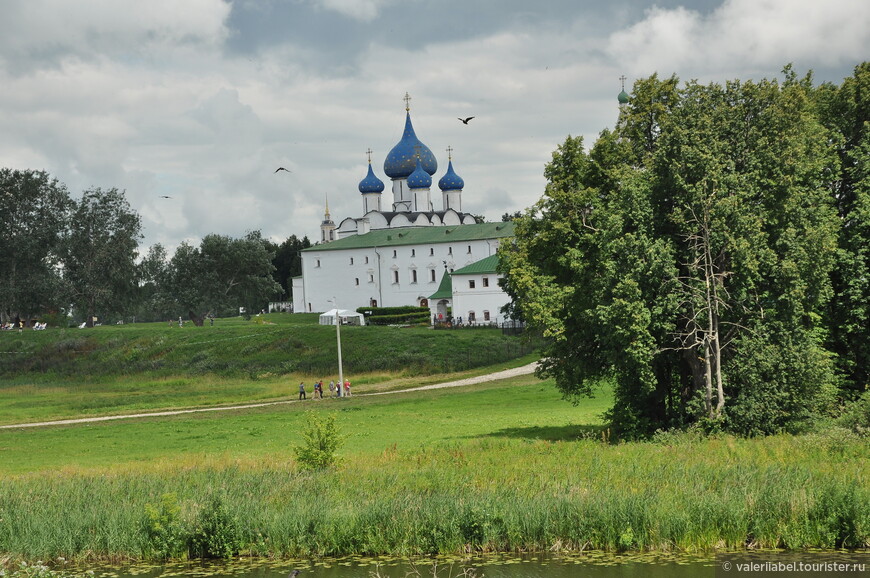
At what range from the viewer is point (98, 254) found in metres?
81.8

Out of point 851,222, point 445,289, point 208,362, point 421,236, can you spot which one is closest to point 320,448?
point 851,222

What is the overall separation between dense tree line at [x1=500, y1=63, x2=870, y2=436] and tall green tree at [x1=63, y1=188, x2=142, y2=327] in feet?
200

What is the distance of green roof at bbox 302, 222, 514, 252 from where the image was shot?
9650 cm

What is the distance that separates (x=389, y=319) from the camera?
284 ft

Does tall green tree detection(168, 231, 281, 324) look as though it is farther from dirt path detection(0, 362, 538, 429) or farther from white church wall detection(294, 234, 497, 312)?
dirt path detection(0, 362, 538, 429)

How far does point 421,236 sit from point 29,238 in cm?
3723

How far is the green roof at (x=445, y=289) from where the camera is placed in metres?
88.6

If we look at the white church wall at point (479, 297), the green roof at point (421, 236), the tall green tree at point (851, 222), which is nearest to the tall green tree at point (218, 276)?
the green roof at point (421, 236)

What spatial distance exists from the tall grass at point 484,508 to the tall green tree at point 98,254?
64.4m

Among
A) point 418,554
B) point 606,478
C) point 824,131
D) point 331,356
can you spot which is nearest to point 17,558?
point 418,554

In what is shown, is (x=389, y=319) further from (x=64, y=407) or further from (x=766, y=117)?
(x=766, y=117)

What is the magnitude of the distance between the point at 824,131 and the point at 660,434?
9170mm

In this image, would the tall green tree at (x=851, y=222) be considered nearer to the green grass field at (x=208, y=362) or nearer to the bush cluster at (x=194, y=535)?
the bush cluster at (x=194, y=535)

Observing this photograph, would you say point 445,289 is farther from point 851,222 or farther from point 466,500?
point 466,500
